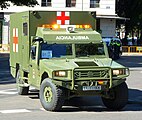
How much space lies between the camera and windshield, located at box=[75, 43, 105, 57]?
14.0m

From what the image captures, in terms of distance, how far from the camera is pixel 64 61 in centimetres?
1345

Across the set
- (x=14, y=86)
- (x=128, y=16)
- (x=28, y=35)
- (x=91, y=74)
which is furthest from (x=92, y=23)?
(x=128, y=16)

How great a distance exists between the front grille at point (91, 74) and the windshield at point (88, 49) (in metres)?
1.33

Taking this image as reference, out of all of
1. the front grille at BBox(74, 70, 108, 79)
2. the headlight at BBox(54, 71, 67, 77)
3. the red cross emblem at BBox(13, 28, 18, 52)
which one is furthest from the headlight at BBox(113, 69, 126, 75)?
the red cross emblem at BBox(13, 28, 18, 52)

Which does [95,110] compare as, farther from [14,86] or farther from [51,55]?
[14,86]

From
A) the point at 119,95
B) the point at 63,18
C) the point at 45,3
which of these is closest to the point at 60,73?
the point at 119,95

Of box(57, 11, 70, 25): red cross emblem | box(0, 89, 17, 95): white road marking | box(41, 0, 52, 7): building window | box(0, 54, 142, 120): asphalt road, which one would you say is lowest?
box(0, 89, 17, 95): white road marking

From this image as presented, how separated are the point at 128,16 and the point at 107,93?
176 ft

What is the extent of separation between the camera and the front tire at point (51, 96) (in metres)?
12.7

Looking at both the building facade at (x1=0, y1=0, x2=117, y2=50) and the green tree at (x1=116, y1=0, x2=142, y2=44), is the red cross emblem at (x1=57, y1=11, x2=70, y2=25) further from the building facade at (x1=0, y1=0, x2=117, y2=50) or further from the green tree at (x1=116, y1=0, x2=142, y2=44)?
the green tree at (x1=116, y1=0, x2=142, y2=44)

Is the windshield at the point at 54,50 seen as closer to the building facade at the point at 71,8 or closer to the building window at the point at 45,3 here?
A: the building facade at the point at 71,8

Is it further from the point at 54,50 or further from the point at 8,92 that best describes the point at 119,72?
the point at 8,92

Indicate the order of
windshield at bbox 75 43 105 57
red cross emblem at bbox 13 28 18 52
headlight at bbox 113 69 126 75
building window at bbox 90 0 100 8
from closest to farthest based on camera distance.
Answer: headlight at bbox 113 69 126 75 → windshield at bbox 75 43 105 57 → red cross emblem at bbox 13 28 18 52 → building window at bbox 90 0 100 8

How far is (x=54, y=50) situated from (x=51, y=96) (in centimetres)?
161
